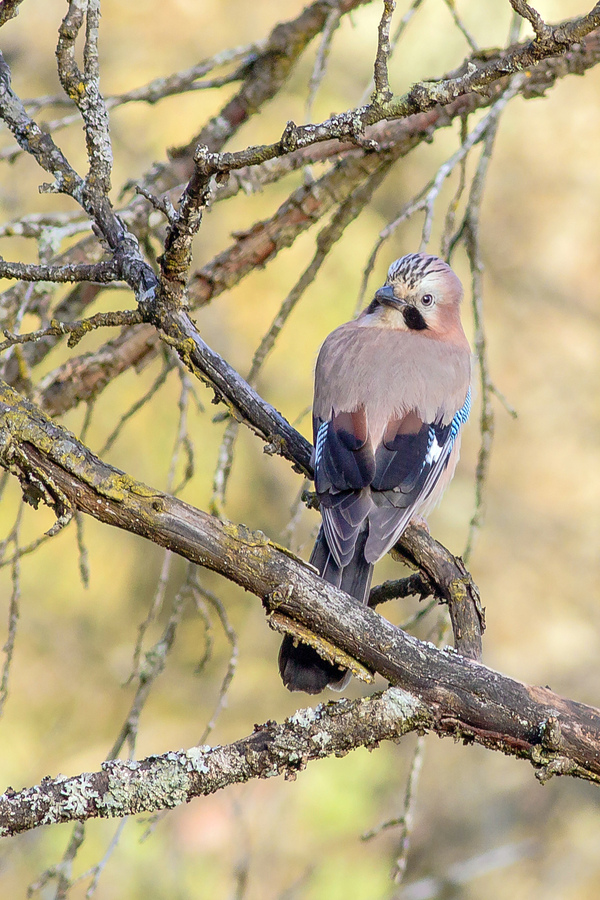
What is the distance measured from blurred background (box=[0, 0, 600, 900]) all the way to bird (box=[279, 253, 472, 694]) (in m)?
2.12

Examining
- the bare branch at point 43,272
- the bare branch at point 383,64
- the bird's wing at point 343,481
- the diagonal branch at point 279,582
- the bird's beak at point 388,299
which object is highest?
the bird's beak at point 388,299

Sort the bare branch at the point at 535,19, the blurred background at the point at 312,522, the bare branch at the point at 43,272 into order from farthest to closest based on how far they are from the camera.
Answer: the blurred background at the point at 312,522 < the bare branch at the point at 43,272 < the bare branch at the point at 535,19

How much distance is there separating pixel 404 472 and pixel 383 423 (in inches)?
9.8

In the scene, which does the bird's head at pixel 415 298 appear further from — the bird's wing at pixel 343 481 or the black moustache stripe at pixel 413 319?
the bird's wing at pixel 343 481

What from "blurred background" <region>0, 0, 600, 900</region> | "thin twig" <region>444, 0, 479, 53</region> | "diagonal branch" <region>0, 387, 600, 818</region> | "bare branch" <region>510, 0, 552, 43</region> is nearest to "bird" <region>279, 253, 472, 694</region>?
"diagonal branch" <region>0, 387, 600, 818</region>

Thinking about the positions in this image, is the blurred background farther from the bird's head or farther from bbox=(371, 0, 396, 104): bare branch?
bbox=(371, 0, 396, 104): bare branch

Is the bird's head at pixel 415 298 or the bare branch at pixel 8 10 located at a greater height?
the bird's head at pixel 415 298

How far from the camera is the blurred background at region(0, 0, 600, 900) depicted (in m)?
6.12

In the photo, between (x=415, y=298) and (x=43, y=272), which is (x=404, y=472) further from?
(x=43, y=272)

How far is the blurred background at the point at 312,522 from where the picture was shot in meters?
6.12

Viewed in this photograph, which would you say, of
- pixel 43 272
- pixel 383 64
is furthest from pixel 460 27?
pixel 43 272

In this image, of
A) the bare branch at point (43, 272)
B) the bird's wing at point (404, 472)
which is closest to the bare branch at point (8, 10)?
the bare branch at point (43, 272)

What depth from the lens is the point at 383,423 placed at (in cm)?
356

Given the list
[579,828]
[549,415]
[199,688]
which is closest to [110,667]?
[199,688]
